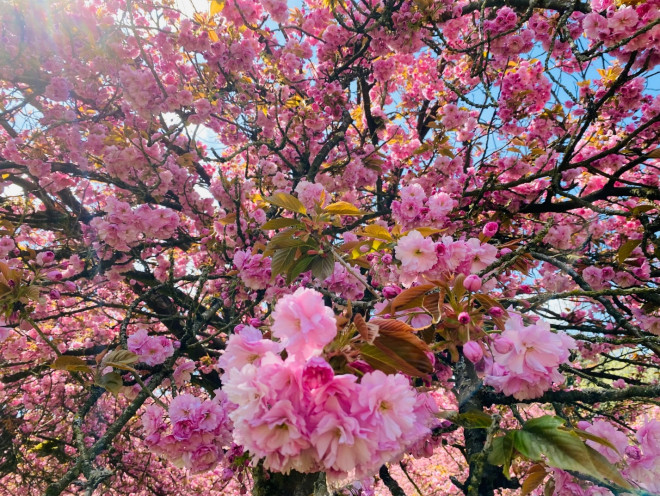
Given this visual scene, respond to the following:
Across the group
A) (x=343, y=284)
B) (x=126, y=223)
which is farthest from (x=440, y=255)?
(x=126, y=223)

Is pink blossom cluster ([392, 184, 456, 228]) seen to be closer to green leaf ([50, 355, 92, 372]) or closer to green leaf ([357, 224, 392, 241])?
green leaf ([357, 224, 392, 241])

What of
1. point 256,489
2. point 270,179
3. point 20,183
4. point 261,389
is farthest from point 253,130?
point 261,389

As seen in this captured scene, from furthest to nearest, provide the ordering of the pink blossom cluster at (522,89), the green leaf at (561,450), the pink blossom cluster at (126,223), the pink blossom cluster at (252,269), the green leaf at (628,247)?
the pink blossom cluster at (522,89)
the pink blossom cluster at (126,223)
the pink blossom cluster at (252,269)
the green leaf at (628,247)
the green leaf at (561,450)

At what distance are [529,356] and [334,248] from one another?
3.05 feet

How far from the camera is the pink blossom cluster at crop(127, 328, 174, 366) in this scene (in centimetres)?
207

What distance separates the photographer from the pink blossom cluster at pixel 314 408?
663mm

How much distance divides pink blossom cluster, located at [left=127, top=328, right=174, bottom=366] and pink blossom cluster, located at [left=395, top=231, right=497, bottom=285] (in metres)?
1.64

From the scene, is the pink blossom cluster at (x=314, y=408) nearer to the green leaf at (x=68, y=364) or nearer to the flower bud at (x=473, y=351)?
the flower bud at (x=473, y=351)

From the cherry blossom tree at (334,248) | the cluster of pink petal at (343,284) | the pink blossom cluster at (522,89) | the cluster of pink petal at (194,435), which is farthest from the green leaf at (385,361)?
the pink blossom cluster at (522,89)

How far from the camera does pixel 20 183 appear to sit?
3598mm

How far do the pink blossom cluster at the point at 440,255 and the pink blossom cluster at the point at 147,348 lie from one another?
64.7 inches

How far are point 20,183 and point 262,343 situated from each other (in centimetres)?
415

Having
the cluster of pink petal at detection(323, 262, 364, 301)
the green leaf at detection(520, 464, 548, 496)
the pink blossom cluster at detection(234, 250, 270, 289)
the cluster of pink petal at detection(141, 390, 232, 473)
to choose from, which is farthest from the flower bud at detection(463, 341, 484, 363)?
the pink blossom cluster at detection(234, 250, 270, 289)

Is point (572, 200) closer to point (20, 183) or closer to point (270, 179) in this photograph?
point (270, 179)
